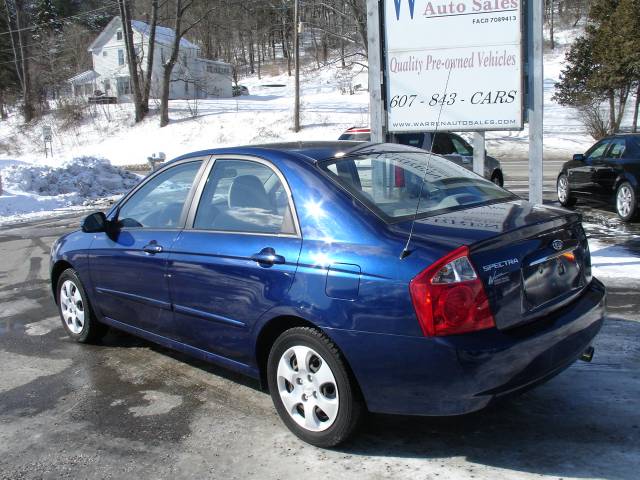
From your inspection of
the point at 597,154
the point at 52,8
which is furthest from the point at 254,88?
the point at 597,154

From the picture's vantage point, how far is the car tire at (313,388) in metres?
3.22

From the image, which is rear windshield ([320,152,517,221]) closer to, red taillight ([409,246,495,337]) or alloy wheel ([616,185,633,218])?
red taillight ([409,246,495,337])

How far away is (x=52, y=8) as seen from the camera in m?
75.8

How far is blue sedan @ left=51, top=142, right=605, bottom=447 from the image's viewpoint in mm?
2965

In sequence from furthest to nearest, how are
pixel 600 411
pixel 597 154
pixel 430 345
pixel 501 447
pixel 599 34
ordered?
pixel 599 34
pixel 597 154
pixel 600 411
pixel 501 447
pixel 430 345

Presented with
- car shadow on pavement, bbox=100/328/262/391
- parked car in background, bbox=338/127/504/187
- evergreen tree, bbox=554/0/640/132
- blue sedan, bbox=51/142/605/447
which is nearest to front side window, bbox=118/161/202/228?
blue sedan, bbox=51/142/605/447

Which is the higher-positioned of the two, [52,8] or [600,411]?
[52,8]

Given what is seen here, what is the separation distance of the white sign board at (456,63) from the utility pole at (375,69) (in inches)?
4.4

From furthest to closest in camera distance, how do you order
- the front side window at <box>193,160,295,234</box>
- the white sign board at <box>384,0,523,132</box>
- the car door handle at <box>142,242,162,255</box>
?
1. the white sign board at <box>384,0,523,132</box>
2. the car door handle at <box>142,242,162,255</box>
3. the front side window at <box>193,160,295,234</box>

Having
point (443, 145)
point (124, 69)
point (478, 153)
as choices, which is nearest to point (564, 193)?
point (443, 145)

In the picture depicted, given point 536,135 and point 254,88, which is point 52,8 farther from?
point 536,135

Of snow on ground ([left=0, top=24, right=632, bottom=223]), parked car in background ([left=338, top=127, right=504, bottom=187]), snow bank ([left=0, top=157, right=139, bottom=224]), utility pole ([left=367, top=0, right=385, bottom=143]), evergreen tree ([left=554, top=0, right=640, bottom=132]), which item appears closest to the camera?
utility pole ([left=367, top=0, right=385, bottom=143])

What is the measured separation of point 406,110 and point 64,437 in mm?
5242

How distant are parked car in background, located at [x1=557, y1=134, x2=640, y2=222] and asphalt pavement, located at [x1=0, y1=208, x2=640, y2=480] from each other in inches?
228
